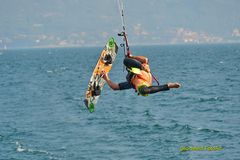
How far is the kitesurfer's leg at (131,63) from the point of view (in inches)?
926

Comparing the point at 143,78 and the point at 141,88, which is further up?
the point at 143,78

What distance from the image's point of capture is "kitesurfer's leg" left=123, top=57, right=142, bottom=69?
77.2 feet

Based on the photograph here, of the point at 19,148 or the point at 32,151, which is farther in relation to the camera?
the point at 19,148

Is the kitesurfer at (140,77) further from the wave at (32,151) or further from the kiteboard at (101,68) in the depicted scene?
the wave at (32,151)

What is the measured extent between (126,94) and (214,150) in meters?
59.7

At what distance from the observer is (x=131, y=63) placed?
2364 centimetres

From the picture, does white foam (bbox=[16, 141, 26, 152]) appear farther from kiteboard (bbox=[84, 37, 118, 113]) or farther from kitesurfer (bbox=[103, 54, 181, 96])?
kitesurfer (bbox=[103, 54, 181, 96])

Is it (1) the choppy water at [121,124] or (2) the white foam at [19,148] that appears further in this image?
(2) the white foam at [19,148]

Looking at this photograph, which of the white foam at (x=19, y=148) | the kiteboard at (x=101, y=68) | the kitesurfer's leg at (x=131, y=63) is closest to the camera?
the kitesurfer's leg at (x=131, y=63)

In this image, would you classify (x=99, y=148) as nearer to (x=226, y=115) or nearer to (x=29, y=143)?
(x=29, y=143)

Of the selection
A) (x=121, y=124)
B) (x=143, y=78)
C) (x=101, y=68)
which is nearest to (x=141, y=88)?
(x=143, y=78)

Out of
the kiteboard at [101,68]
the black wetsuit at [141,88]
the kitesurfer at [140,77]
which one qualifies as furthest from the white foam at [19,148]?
the kitesurfer at [140,77]

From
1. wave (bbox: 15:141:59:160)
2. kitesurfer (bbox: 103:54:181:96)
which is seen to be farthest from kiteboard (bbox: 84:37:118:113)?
wave (bbox: 15:141:59:160)

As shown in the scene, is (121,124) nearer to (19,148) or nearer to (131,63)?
(19,148)
